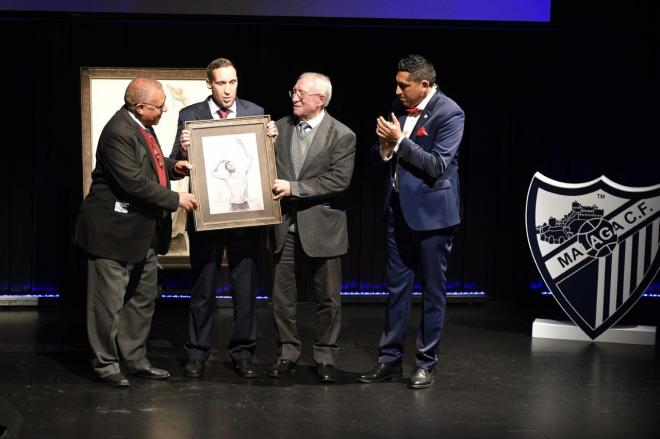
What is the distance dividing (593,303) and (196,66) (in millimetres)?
3384

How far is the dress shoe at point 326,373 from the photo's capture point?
4977mm

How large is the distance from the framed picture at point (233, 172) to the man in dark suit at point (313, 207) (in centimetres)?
10

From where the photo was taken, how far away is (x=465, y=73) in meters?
7.59

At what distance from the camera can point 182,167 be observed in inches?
195

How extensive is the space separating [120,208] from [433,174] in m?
1.55

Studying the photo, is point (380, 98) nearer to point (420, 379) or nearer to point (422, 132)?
point (422, 132)

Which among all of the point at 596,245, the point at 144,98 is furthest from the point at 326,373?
the point at 596,245

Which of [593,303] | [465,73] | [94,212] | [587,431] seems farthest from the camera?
[465,73]

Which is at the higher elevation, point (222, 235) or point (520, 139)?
point (520, 139)

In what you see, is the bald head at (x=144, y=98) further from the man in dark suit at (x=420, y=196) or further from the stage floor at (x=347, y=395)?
the stage floor at (x=347, y=395)

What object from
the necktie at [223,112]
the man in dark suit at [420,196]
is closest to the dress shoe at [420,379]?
the man in dark suit at [420,196]

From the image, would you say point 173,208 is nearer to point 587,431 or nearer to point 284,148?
point 284,148

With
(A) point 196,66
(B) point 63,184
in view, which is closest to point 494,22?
(A) point 196,66

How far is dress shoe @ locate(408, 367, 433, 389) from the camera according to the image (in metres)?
4.88
